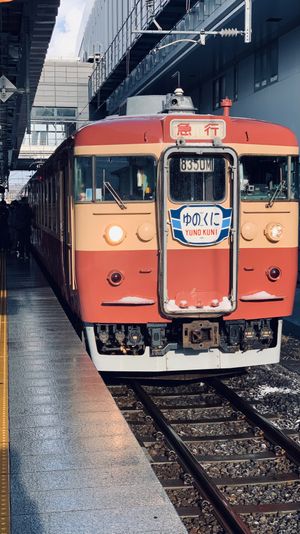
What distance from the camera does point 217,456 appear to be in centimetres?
671

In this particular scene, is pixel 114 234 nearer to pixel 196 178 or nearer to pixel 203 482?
pixel 196 178

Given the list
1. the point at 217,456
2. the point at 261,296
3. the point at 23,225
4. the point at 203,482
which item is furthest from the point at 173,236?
the point at 23,225

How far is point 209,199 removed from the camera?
8188 mm

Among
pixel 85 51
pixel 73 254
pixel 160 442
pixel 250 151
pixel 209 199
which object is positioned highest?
pixel 85 51

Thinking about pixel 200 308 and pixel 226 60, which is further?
pixel 226 60

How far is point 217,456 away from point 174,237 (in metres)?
2.40

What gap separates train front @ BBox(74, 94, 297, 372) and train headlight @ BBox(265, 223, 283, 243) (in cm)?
1

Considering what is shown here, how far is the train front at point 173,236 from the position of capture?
26.5 ft

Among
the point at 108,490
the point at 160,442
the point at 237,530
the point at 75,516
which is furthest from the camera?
the point at 160,442

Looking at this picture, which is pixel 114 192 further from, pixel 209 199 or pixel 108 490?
pixel 108 490

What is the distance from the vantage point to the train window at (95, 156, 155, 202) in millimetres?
8164

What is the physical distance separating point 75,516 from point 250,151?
5057 millimetres

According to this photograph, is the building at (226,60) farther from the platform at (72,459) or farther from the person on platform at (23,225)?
the platform at (72,459)

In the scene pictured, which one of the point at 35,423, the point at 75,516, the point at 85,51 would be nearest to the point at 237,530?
the point at 75,516
